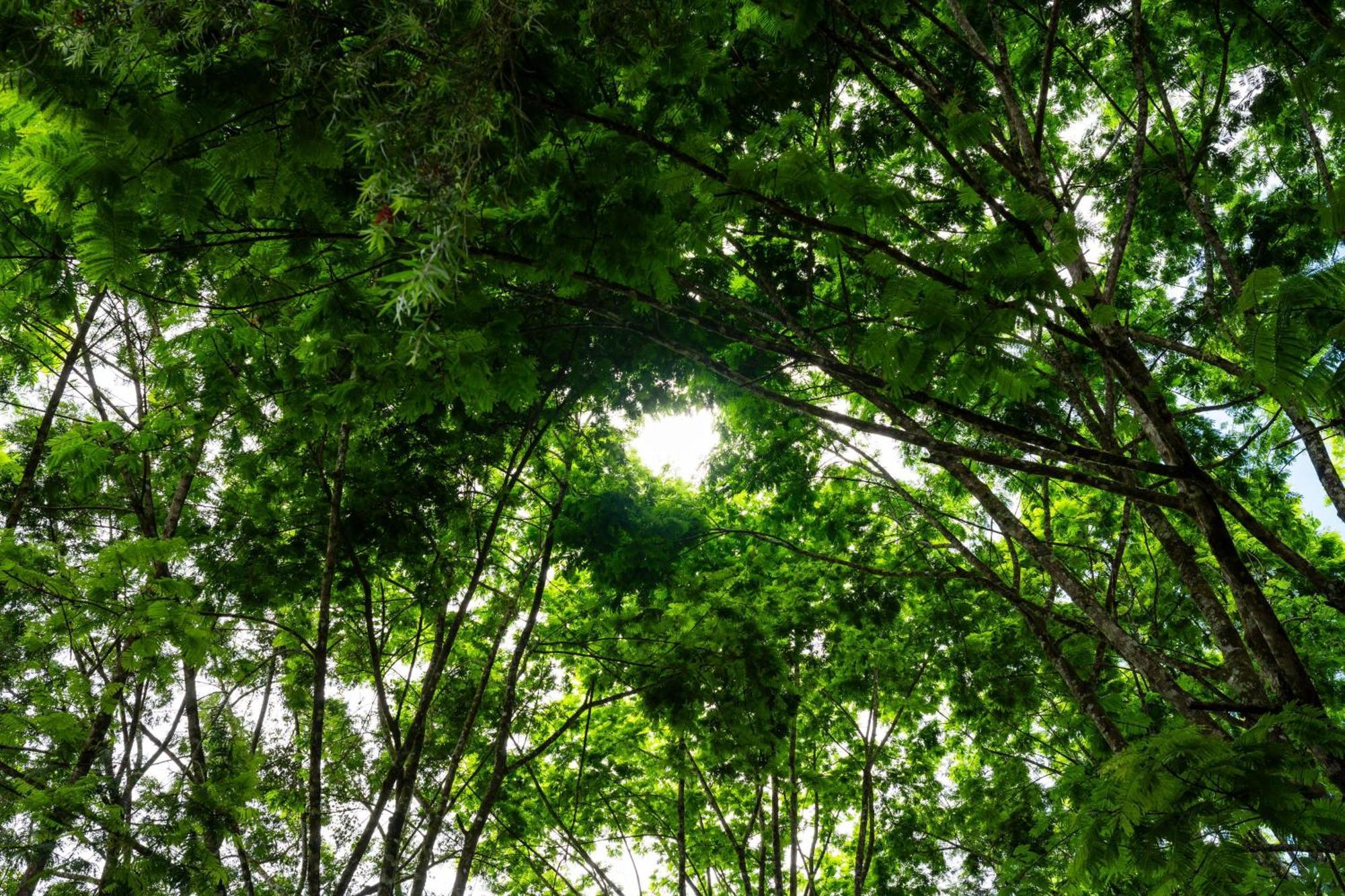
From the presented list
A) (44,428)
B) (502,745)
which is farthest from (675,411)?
(44,428)

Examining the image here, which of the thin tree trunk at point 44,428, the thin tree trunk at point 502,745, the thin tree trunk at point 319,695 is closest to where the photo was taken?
the thin tree trunk at point 319,695

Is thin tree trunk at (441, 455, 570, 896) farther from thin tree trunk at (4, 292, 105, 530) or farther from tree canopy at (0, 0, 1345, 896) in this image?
thin tree trunk at (4, 292, 105, 530)

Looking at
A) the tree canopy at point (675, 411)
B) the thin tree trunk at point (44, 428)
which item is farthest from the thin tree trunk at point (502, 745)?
the thin tree trunk at point (44, 428)

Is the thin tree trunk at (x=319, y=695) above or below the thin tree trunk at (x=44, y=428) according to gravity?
below

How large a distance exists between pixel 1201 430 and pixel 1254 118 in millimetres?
2682

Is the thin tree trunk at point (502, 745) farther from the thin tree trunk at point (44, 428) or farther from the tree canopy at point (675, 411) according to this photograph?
the thin tree trunk at point (44, 428)

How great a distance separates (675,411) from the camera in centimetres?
655

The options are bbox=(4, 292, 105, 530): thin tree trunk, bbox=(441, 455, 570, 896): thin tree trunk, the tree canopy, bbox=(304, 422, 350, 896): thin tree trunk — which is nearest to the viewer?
the tree canopy

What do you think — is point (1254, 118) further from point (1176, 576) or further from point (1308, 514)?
point (1308, 514)

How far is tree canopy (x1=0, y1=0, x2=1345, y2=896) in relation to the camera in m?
2.38

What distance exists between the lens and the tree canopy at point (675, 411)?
7.80 ft

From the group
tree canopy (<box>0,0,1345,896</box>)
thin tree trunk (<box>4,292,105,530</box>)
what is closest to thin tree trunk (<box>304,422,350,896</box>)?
tree canopy (<box>0,0,1345,896</box>)

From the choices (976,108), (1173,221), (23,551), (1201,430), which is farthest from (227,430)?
(1201,430)

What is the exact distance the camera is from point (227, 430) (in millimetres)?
6516
